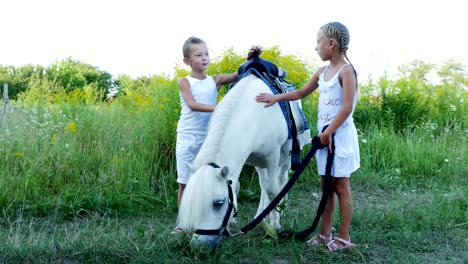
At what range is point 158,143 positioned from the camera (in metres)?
5.82

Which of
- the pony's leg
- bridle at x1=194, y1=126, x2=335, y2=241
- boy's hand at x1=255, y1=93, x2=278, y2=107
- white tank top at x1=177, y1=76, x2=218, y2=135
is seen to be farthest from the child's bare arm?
bridle at x1=194, y1=126, x2=335, y2=241

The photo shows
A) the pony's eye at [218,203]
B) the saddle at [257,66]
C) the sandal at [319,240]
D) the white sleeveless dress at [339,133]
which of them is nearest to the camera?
the pony's eye at [218,203]

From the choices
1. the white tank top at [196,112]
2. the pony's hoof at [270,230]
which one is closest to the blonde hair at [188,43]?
the white tank top at [196,112]

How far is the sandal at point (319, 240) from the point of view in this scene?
3574 mm

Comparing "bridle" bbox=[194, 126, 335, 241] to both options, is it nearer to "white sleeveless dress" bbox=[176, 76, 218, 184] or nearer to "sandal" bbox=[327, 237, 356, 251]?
"sandal" bbox=[327, 237, 356, 251]

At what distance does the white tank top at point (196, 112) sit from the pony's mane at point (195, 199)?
1209 mm

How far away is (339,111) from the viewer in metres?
3.24

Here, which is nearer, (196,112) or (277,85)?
(196,112)

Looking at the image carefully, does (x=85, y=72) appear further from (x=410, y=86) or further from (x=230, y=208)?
(x=230, y=208)

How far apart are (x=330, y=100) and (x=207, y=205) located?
3.94 feet

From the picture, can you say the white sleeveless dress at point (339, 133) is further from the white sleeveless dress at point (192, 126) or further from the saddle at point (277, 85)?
the white sleeveless dress at point (192, 126)

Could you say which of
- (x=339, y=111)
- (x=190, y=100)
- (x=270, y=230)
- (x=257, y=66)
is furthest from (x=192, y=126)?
(x=339, y=111)

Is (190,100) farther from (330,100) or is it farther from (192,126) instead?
(330,100)

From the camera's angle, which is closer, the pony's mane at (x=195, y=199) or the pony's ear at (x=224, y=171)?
the pony's mane at (x=195, y=199)
